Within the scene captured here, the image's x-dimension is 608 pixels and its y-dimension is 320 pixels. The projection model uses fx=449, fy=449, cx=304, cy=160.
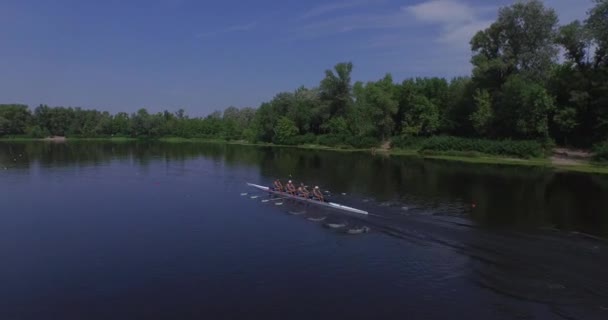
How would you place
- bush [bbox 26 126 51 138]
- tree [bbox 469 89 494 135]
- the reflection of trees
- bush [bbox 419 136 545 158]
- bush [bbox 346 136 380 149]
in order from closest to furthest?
the reflection of trees → bush [bbox 419 136 545 158] → tree [bbox 469 89 494 135] → bush [bbox 346 136 380 149] → bush [bbox 26 126 51 138]

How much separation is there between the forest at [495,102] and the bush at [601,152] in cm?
22

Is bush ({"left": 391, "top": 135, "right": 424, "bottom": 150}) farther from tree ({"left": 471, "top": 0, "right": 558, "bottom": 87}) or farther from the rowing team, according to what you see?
the rowing team

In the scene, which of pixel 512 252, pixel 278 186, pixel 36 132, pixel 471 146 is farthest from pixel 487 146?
pixel 36 132

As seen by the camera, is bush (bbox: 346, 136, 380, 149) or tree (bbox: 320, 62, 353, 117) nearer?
bush (bbox: 346, 136, 380, 149)

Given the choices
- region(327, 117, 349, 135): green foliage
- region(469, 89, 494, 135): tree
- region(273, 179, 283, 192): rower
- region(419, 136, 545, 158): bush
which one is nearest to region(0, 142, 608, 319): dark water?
region(273, 179, 283, 192): rower

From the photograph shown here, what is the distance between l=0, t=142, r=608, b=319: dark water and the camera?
14891 millimetres

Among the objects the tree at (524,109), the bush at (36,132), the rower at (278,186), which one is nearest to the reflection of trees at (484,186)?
the rower at (278,186)

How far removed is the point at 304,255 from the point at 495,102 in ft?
182

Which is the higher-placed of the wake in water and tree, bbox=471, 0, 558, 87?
tree, bbox=471, 0, 558, 87

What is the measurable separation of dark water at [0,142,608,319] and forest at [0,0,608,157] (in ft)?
77.5

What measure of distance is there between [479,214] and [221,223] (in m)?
15.5

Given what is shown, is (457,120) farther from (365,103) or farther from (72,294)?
(72,294)

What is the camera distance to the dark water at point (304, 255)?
48.9 ft

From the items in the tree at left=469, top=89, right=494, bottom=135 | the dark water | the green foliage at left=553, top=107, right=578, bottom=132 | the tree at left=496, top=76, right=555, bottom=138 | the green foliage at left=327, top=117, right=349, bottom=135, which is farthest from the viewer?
the green foliage at left=327, top=117, right=349, bottom=135
